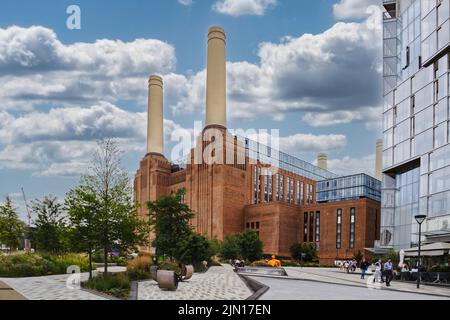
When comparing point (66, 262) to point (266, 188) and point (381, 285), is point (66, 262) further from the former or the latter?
point (266, 188)

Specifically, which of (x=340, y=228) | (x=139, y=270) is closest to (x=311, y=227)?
(x=340, y=228)

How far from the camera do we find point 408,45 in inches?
1969

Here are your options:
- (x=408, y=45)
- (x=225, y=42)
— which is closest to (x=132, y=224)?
(x=408, y=45)

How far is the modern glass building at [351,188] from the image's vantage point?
106050mm

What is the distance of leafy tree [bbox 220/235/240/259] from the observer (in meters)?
63.6

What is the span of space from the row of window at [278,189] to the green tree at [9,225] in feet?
213

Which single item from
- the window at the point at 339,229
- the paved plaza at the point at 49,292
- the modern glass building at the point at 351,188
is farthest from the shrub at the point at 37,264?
the modern glass building at the point at 351,188

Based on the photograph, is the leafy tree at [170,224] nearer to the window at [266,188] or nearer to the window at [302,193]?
the window at [266,188]

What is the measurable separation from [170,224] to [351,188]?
7695 centimetres

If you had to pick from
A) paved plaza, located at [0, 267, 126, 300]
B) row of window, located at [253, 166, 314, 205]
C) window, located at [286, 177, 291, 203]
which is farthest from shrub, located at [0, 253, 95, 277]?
window, located at [286, 177, 291, 203]

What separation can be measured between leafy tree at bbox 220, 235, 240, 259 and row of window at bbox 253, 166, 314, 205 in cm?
4062
